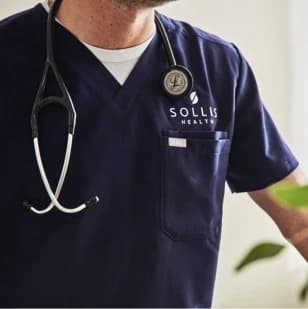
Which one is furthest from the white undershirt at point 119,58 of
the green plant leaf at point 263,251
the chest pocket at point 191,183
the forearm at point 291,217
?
the green plant leaf at point 263,251

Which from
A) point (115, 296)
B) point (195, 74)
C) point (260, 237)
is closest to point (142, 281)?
point (115, 296)

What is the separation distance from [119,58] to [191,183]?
0.75 ft

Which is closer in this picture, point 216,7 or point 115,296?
point 115,296

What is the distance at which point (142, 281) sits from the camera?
863mm

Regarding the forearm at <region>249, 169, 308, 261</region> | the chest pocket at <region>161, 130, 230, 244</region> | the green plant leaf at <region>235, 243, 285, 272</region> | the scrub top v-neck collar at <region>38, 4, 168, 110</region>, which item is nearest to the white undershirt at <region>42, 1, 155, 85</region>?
→ the scrub top v-neck collar at <region>38, 4, 168, 110</region>

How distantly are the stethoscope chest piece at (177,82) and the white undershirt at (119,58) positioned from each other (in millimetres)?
57

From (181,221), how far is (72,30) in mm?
341

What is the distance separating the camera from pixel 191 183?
2.98 ft

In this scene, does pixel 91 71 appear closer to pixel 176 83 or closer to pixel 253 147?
pixel 176 83

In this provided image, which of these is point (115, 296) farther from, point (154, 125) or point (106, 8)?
point (106, 8)

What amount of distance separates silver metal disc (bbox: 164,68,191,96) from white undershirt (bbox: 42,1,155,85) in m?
0.06

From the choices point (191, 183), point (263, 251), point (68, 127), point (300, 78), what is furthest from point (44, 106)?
point (300, 78)

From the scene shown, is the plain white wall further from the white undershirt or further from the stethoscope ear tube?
the stethoscope ear tube

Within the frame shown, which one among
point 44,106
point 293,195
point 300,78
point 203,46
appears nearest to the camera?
point 293,195
